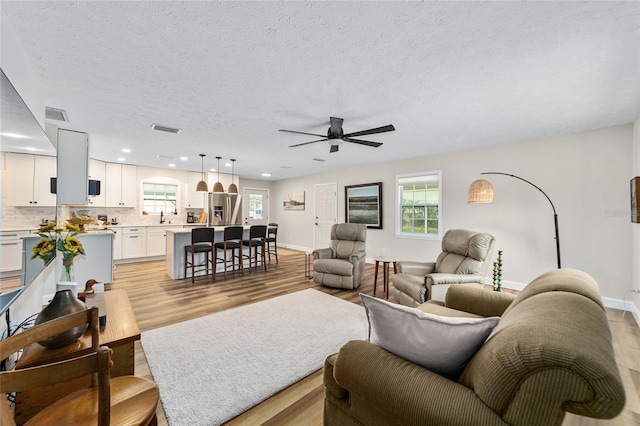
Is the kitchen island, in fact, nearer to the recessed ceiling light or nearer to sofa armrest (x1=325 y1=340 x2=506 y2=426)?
the recessed ceiling light

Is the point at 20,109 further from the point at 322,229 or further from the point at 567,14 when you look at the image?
the point at 322,229

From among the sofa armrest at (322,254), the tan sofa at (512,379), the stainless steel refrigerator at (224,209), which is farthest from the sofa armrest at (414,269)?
the stainless steel refrigerator at (224,209)

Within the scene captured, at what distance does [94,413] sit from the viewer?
103 centimetres

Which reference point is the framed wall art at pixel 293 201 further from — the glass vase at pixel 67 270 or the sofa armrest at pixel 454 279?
the glass vase at pixel 67 270

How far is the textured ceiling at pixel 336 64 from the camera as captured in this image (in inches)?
61.3

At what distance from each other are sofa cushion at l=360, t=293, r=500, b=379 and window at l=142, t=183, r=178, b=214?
746cm

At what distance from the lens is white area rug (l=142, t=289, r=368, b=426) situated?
1.79 metres

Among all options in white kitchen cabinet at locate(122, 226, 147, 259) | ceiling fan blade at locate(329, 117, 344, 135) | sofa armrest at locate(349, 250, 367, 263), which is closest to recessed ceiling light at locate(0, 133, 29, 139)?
ceiling fan blade at locate(329, 117, 344, 135)

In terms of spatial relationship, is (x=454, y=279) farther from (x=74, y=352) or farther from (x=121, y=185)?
(x=121, y=185)

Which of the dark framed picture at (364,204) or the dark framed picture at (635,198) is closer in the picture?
the dark framed picture at (635,198)

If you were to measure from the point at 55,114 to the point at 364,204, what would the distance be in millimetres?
5559

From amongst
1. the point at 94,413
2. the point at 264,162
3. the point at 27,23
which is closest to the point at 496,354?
the point at 94,413

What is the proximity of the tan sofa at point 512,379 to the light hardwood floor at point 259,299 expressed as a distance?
629 millimetres

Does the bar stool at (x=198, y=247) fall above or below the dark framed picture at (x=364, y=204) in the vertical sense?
below
